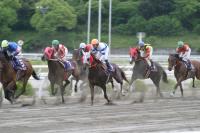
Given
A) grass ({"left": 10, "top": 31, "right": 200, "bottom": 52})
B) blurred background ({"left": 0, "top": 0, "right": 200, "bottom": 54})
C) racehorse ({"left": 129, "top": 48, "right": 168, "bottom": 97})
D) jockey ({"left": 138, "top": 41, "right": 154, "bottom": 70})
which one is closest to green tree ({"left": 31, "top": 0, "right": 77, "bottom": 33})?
blurred background ({"left": 0, "top": 0, "right": 200, "bottom": 54})

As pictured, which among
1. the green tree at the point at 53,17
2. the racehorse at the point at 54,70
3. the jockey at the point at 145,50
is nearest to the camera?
the racehorse at the point at 54,70

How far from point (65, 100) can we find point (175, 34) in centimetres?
5701

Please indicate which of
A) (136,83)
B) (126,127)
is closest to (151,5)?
(136,83)

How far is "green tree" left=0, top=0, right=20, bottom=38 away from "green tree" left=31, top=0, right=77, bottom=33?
241 cm

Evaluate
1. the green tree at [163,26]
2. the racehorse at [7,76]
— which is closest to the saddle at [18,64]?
the racehorse at [7,76]

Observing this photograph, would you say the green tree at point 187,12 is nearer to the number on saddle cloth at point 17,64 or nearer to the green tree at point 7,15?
the green tree at point 7,15

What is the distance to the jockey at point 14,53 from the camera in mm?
17500

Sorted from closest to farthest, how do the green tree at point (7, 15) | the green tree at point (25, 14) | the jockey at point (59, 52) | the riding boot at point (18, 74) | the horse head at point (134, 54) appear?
the riding boot at point (18, 74)
the jockey at point (59, 52)
the horse head at point (134, 54)
the green tree at point (7, 15)
the green tree at point (25, 14)

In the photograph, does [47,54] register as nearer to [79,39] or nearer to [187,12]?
A: [79,39]

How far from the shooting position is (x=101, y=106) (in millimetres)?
17172

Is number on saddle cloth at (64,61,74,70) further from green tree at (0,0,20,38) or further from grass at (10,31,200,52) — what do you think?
green tree at (0,0,20,38)

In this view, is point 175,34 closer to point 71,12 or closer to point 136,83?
point 71,12

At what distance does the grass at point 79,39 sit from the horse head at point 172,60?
4514 centimetres

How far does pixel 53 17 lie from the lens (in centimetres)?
7019
